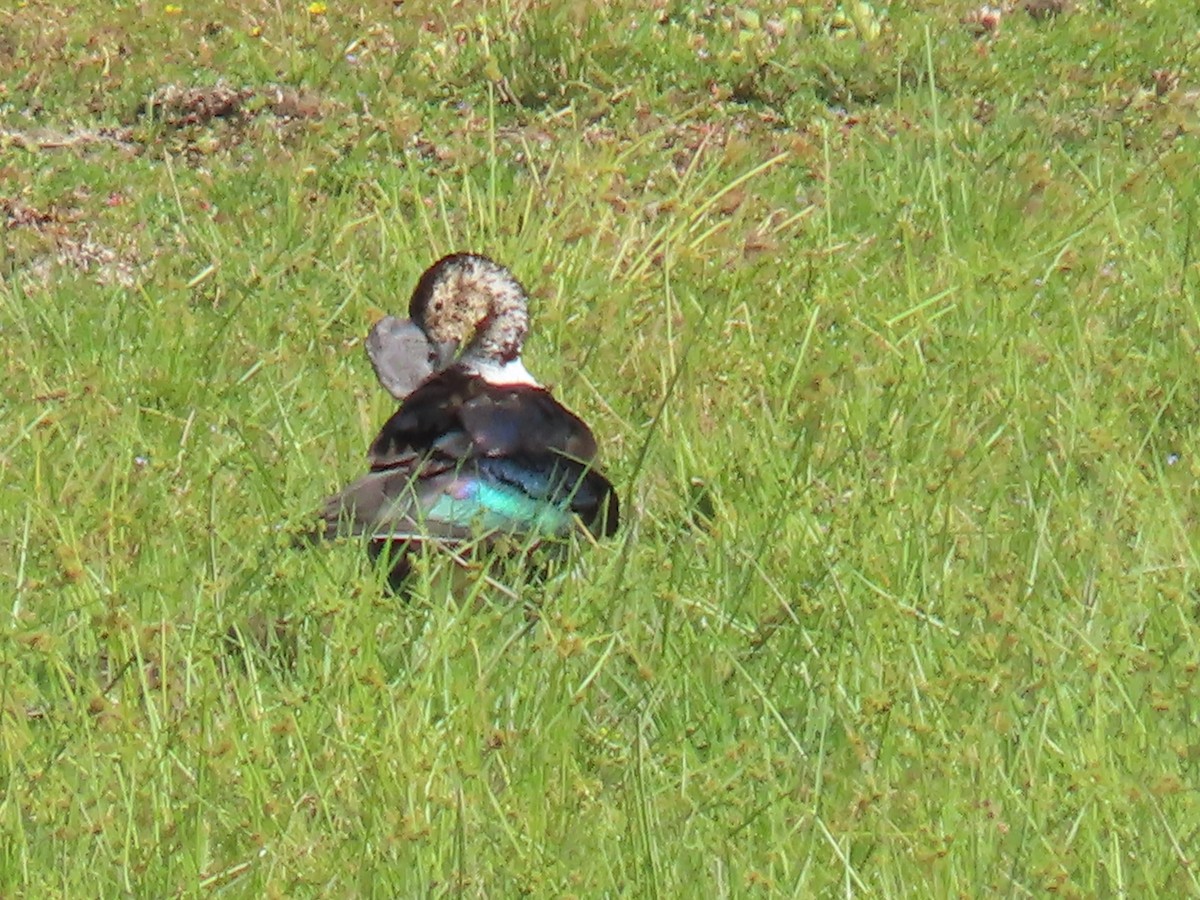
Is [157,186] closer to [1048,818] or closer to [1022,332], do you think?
[1022,332]

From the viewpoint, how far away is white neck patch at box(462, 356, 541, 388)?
5215mm

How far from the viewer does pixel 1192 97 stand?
8078mm

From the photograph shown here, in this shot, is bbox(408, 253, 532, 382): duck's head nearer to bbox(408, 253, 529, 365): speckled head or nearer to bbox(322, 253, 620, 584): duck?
bbox(408, 253, 529, 365): speckled head

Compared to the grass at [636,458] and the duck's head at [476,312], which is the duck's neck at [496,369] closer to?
the duck's head at [476,312]

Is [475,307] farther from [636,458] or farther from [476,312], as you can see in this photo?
[636,458]

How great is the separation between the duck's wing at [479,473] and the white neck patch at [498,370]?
1.39 ft

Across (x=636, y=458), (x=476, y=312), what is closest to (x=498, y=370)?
(x=476, y=312)

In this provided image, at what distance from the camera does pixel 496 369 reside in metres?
5.24

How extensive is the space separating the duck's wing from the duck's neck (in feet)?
1.40

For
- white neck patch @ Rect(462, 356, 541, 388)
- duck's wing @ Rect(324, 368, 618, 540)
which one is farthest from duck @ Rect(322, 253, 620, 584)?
white neck patch @ Rect(462, 356, 541, 388)

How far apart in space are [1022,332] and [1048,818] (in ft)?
8.18

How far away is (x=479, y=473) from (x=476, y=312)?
0.89 metres

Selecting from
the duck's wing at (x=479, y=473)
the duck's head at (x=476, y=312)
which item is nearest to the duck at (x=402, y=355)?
the duck's head at (x=476, y=312)

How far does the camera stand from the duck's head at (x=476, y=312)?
5254 mm
